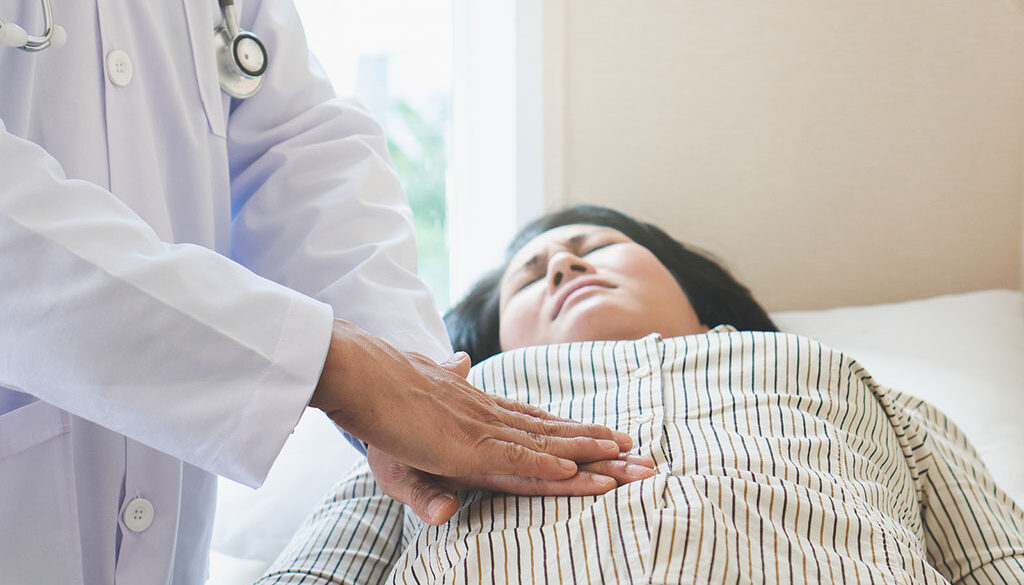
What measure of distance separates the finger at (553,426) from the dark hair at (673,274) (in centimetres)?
65

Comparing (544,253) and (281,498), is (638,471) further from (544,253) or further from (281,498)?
(281,498)

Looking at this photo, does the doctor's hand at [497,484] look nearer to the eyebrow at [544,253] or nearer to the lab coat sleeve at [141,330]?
the lab coat sleeve at [141,330]

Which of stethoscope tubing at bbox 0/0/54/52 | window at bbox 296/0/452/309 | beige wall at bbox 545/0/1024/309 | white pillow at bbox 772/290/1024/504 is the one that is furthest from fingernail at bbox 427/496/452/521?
window at bbox 296/0/452/309

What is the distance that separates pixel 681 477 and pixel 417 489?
270mm

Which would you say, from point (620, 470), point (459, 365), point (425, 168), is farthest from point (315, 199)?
point (425, 168)

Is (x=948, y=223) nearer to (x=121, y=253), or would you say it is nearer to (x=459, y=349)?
(x=459, y=349)

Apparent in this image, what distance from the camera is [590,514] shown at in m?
0.84

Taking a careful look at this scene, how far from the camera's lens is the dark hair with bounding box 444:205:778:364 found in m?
1.61

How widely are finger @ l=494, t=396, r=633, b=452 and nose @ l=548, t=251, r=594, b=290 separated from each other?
17.4 inches

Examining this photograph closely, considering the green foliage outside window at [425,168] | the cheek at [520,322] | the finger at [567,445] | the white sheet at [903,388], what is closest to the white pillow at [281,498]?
the white sheet at [903,388]

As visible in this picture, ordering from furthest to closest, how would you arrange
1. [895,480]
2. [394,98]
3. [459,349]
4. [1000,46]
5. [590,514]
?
[394,98] < [1000,46] < [459,349] < [895,480] < [590,514]

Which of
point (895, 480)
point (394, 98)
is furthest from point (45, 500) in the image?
point (394, 98)

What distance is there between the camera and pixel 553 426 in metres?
0.91

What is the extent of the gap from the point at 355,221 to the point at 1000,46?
152 cm
